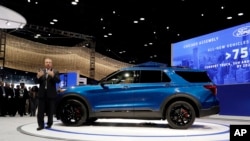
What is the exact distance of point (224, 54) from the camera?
578 inches

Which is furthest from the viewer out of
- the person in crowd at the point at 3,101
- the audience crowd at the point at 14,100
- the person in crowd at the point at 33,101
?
the person in crowd at the point at 33,101

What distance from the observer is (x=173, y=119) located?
7.78 m

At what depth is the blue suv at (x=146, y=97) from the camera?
7.79 metres

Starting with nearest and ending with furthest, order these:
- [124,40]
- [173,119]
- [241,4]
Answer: [173,119] → [241,4] → [124,40]

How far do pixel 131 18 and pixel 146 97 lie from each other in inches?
491

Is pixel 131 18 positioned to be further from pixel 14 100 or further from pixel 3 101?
pixel 3 101

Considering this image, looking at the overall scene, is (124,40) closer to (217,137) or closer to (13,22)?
(13,22)

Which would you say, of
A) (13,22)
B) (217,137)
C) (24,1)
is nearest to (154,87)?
(217,137)

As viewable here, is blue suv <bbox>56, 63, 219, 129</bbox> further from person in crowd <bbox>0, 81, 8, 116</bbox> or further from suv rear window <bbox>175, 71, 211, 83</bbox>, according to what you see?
person in crowd <bbox>0, 81, 8, 116</bbox>

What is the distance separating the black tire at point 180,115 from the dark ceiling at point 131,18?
9541mm

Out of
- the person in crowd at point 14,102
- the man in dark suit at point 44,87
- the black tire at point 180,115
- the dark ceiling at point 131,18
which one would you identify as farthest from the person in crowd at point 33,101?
the black tire at point 180,115

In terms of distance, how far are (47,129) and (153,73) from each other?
2.75 metres

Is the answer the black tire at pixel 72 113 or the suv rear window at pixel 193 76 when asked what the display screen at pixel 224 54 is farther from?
the black tire at pixel 72 113

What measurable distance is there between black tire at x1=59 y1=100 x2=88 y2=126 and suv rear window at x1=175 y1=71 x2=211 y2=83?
8.07 ft
